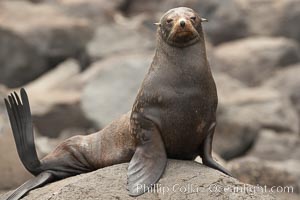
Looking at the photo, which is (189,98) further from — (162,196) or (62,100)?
(62,100)

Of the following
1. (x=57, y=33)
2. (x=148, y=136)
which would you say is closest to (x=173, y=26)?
(x=148, y=136)

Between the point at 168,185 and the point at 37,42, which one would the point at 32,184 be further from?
the point at 37,42

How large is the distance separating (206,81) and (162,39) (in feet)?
1.52

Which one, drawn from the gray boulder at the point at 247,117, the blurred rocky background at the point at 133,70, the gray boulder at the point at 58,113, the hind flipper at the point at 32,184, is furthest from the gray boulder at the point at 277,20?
the hind flipper at the point at 32,184

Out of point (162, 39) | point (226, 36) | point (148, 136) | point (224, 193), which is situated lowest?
point (226, 36)

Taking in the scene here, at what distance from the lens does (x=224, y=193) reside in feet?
22.4

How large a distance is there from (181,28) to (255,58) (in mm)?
15831

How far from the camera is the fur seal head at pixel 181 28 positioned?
6688mm

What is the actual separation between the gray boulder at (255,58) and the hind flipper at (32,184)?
14.4 meters

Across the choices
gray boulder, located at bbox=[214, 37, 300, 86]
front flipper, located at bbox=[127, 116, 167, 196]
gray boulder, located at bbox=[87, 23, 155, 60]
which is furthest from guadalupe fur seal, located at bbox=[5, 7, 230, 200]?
gray boulder, located at bbox=[214, 37, 300, 86]

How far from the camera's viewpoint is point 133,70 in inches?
648

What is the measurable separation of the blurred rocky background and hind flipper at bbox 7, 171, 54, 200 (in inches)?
117

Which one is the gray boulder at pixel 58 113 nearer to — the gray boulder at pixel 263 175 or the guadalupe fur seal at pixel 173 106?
the gray boulder at pixel 263 175

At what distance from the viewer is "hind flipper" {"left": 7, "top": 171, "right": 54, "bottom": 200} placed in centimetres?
724
